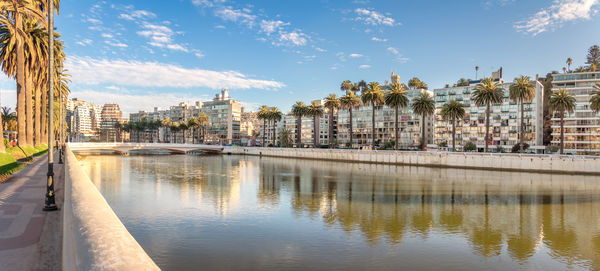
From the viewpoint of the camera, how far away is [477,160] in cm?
7862

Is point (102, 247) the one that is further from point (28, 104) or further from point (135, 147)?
point (135, 147)

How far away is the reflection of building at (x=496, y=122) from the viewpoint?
417 feet

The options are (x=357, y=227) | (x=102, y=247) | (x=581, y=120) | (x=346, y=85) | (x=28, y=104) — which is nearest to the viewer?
(x=102, y=247)

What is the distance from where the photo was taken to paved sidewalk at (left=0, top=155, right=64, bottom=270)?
1039cm

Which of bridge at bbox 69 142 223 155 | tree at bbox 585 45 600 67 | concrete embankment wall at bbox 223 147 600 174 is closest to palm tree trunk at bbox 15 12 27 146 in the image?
bridge at bbox 69 142 223 155

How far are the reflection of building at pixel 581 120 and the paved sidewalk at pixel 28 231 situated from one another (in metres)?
146

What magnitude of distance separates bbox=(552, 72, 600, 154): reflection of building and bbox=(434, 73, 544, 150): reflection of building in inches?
244

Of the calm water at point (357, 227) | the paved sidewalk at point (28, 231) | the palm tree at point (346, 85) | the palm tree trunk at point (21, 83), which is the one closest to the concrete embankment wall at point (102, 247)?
the paved sidewalk at point (28, 231)

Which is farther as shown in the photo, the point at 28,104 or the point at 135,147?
the point at 135,147

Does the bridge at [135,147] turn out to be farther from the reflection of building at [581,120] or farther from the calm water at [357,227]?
the reflection of building at [581,120]

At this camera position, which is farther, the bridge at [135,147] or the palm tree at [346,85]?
the palm tree at [346,85]

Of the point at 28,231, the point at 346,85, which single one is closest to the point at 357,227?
the point at 28,231

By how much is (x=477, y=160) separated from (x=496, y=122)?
66.1 metres

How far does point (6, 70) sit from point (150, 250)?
174ft
